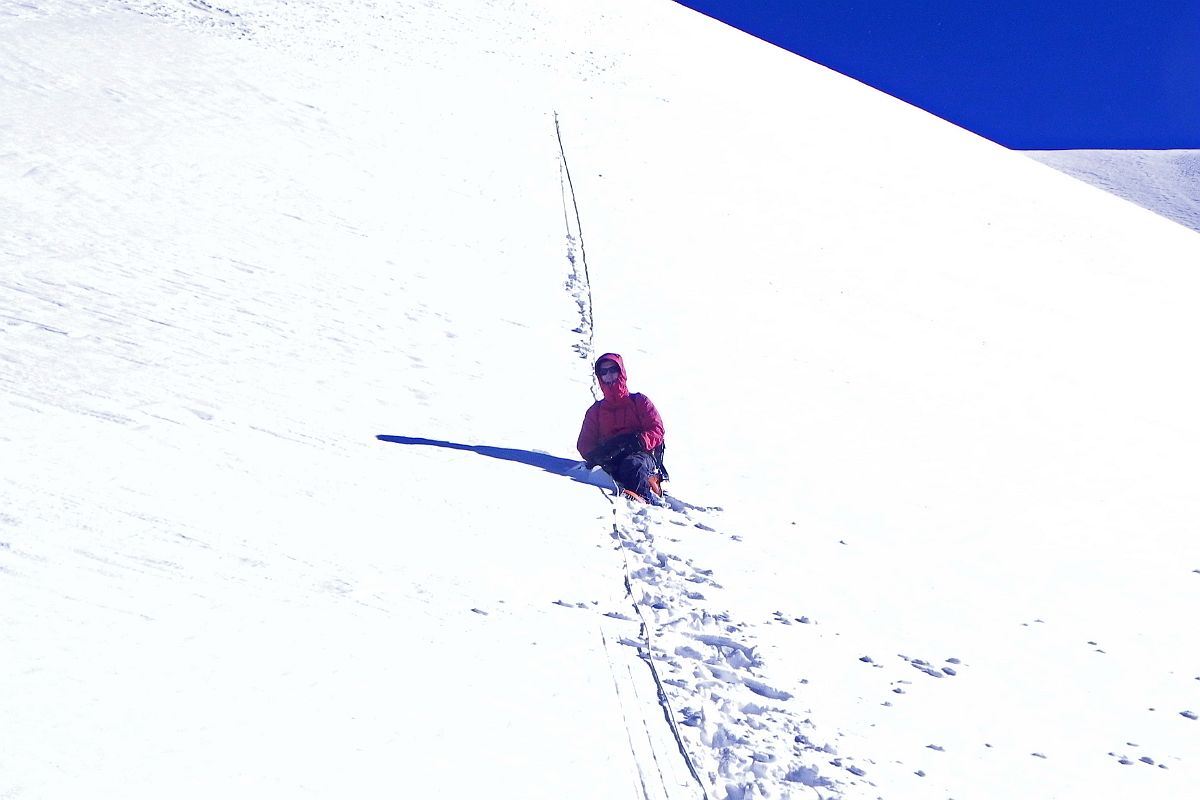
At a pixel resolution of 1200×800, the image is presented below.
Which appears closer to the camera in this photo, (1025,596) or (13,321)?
(1025,596)

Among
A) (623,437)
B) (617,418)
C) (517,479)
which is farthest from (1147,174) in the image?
(517,479)

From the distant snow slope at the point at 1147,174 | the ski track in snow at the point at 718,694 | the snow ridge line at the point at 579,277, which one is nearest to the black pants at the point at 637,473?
the ski track in snow at the point at 718,694

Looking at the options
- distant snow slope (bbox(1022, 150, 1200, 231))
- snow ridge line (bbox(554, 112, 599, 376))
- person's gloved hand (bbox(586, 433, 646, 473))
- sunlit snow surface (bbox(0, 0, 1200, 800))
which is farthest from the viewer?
distant snow slope (bbox(1022, 150, 1200, 231))

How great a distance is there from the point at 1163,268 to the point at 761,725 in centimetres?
1929

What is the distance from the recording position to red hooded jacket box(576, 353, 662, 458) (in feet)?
20.1

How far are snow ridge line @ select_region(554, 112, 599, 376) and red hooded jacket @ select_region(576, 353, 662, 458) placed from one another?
1499mm

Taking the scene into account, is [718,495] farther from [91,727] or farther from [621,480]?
[91,727]

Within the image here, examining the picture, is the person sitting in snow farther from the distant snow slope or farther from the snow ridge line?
the distant snow slope

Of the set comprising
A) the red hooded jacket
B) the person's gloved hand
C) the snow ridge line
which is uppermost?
the snow ridge line

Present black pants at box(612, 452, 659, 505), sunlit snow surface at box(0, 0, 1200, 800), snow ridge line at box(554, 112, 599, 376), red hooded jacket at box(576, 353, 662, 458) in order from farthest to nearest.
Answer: snow ridge line at box(554, 112, 599, 376) < red hooded jacket at box(576, 353, 662, 458) < black pants at box(612, 452, 659, 505) < sunlit snow surface at box(0, 0, 1200, 800)

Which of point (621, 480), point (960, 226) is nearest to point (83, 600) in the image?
point (621, 480)

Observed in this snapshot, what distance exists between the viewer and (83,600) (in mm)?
3381

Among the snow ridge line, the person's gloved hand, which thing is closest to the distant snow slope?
the snow ridge line

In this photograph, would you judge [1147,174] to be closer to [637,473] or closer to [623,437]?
[623,437]
